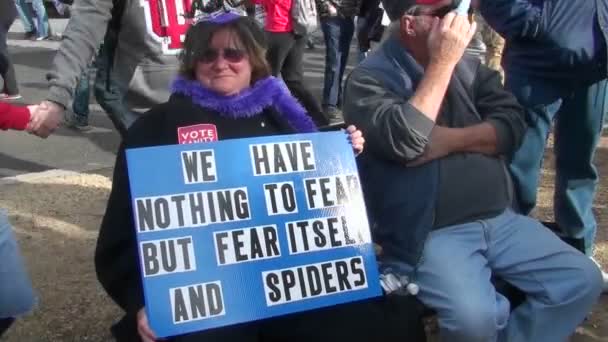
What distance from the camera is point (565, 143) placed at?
3268mm

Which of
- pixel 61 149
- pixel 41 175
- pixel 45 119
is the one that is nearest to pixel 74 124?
pixel 61 149

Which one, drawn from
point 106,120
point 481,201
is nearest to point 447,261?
point 481,201

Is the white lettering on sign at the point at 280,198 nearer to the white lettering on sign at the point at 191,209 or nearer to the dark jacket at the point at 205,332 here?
the white lettering on sign at the point at 191,209

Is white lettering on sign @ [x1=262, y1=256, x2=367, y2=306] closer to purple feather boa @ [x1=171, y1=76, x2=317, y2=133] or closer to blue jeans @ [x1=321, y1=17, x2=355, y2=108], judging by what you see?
purple feather boa @ [x1=171, y1=76, x2=317, y2=133]

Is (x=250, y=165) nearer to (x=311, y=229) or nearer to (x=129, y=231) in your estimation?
(x=311, y=229)

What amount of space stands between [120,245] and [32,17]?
11752mm

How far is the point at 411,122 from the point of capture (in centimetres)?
246

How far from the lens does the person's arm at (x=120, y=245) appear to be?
7.73ft

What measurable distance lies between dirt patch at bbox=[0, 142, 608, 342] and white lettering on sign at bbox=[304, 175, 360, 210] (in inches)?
50.1

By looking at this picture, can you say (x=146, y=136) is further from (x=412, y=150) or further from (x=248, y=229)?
(x=412, y=150)

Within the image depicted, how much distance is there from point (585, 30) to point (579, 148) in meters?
0.54

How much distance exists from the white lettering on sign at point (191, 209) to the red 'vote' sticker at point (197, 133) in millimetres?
256

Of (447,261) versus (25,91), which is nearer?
(447,261)

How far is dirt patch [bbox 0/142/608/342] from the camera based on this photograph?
3189mm
